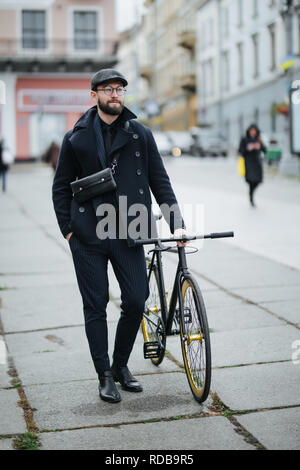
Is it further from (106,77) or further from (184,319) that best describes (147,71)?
(184,319)

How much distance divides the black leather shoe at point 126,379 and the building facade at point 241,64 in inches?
1335

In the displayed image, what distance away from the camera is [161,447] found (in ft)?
11.6

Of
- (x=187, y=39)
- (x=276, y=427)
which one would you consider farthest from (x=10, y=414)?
(x=187, y=39)

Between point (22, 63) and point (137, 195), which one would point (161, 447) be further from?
point (22, 63)

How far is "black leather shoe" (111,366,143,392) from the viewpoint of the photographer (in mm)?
4453

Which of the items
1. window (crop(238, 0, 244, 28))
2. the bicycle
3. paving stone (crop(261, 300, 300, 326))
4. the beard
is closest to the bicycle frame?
the bicycle

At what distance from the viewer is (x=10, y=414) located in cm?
407

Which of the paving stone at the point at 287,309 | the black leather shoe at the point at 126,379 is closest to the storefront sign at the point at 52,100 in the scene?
the paving stone at the point at 287,309

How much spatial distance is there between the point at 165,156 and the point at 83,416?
40.0m

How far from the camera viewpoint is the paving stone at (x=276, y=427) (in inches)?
139

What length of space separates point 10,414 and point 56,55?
120 ft

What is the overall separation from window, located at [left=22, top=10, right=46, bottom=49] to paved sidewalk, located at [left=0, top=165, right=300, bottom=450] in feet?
107
